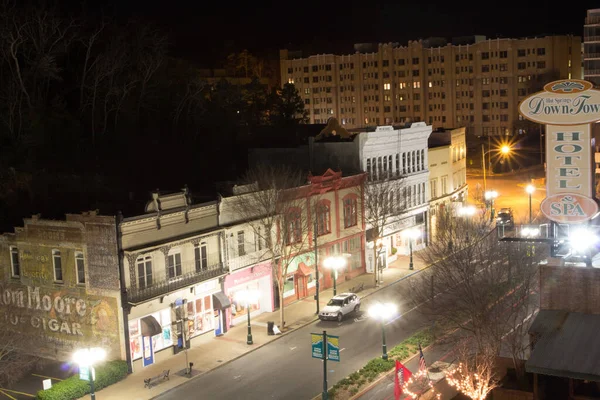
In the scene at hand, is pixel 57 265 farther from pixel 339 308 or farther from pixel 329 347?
pixel 339 308

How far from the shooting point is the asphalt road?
112 ft

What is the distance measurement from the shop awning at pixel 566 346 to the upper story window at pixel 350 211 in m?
33.6

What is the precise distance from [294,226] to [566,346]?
96.5 feet

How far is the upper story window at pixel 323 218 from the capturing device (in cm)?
5275

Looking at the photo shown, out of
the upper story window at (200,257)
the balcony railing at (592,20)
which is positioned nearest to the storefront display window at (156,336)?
the upper story window at (200,257)

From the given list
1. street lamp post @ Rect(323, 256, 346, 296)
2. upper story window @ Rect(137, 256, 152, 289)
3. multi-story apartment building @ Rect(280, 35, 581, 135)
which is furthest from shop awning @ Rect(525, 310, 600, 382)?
multi-story apartment building @ Rect(280, 35, 581, 135)

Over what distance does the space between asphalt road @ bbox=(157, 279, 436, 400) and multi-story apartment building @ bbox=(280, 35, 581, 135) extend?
101836 millimetres

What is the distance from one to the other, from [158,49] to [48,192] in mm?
18780

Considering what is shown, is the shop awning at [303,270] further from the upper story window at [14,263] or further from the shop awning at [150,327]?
the upper story window at [14,263]

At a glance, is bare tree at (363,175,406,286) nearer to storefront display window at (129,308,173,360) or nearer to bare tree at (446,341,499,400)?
storefront display window at (129,308,173,360)

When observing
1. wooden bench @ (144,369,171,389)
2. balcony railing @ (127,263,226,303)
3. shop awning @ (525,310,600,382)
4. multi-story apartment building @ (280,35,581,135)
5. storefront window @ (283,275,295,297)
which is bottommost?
wooden bench @ (144,369,171,389)

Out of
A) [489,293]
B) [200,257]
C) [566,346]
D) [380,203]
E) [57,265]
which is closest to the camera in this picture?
[566,346]

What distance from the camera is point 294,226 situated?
4959 cm

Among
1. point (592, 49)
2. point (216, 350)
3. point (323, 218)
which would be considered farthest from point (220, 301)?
point (592, 49)
